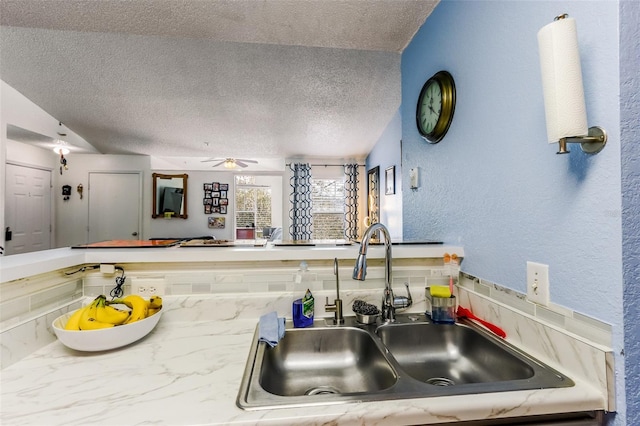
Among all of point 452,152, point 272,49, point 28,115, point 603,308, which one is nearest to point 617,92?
point 603,308

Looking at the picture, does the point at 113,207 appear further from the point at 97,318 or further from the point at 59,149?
the point at 97,318

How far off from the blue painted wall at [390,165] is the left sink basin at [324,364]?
89 centimetres

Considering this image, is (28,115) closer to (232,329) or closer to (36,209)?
(36,209)

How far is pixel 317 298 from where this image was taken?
1.08 meters

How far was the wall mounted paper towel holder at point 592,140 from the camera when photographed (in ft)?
1.91

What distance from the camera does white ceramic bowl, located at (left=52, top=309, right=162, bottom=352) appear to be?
0.76 meters

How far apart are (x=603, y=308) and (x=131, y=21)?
7.22ft

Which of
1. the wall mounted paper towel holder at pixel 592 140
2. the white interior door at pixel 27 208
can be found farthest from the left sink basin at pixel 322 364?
the white interior door at pixel 27 208

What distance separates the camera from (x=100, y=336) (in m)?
0.77

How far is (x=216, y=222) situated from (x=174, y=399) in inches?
186

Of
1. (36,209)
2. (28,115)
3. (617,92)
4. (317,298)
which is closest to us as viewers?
(617,92)

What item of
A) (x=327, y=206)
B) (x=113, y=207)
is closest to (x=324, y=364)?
(x=327, y=206)

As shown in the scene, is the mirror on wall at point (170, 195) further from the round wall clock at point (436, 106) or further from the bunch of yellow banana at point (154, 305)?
the round wall clock at point (436, 106)

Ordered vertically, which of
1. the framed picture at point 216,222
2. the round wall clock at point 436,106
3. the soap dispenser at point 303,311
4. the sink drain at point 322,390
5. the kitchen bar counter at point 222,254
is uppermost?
the round wall clock at point 436,106
